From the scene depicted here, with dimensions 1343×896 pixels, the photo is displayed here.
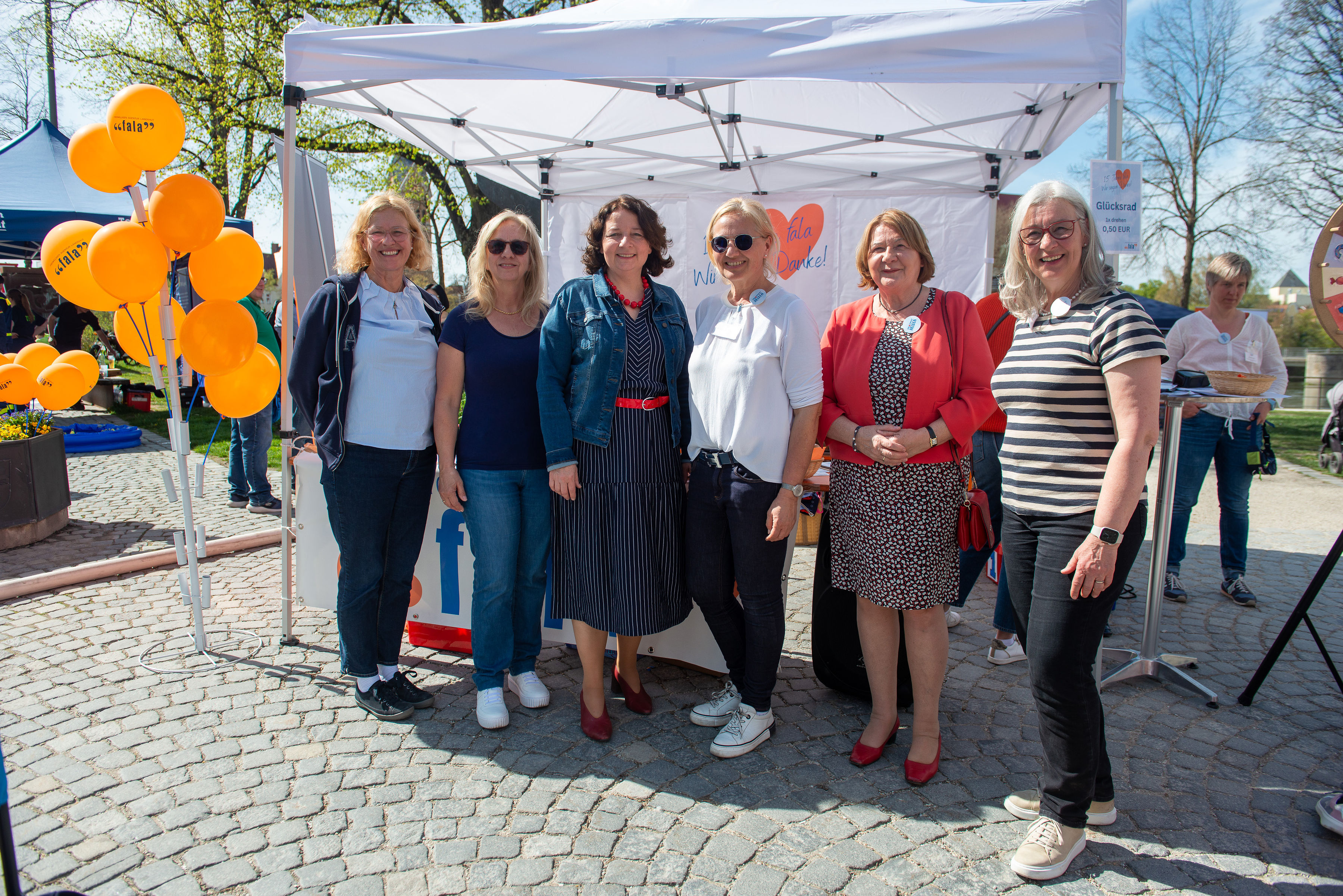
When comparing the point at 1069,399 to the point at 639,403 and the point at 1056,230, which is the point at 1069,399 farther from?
the point at 639,403

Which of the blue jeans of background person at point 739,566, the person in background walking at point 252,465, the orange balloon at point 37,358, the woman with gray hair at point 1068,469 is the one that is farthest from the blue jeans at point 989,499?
the orange balloon at point 37,358

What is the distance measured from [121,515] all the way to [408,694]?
4622mm

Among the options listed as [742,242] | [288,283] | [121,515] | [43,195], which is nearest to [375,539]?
[288,283]

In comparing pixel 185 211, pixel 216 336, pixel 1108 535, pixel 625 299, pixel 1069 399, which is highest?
pixel 185 211

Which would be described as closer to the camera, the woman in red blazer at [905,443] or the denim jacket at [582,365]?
the woman in red blazer at [905,443]

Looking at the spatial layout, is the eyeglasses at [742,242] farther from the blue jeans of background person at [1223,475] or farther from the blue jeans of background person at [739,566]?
the blue jeans of background person at [1223,475]

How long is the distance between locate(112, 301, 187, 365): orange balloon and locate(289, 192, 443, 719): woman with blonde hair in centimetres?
119

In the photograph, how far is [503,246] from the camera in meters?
2.85

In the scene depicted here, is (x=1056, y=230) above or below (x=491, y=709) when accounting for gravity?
above

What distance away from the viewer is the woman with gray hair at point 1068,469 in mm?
1972

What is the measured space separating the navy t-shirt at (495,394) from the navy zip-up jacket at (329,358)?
32cm

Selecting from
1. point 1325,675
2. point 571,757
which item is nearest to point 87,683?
point 571,757

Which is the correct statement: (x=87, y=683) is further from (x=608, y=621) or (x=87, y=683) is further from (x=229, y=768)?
(x=608, y=621)

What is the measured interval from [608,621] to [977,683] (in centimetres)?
176
